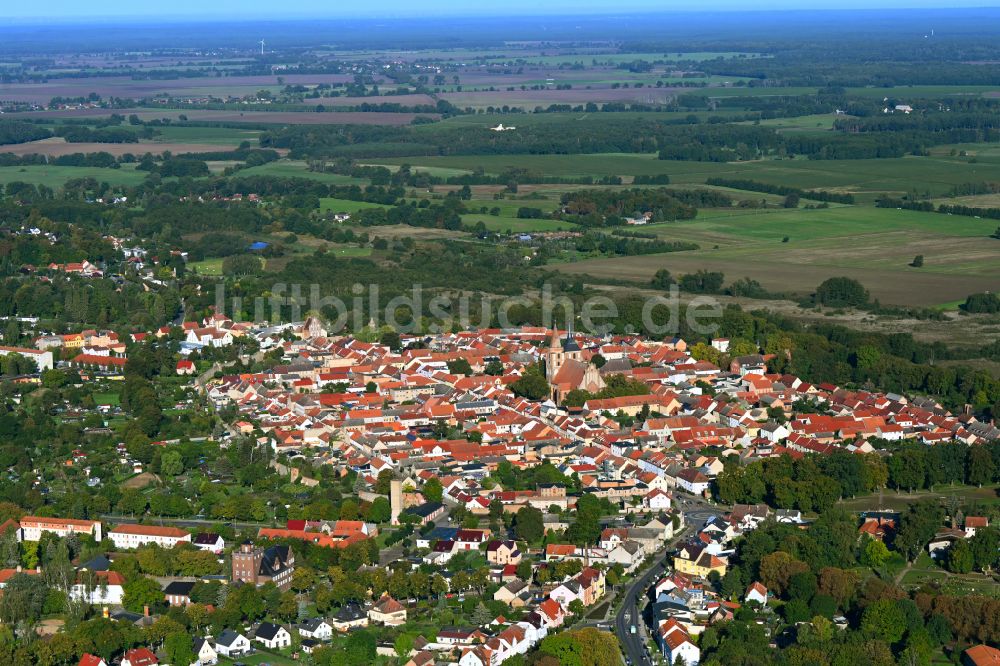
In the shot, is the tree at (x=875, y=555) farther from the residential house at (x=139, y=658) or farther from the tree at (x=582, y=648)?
the residential house at (x=139, y=658)

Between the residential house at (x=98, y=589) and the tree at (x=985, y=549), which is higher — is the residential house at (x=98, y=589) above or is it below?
below

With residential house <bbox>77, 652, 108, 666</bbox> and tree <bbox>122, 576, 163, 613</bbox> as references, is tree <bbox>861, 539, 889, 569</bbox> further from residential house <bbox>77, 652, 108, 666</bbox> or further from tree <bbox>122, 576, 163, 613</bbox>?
residential house <bbox>77, 652, 108, 666</bbox>

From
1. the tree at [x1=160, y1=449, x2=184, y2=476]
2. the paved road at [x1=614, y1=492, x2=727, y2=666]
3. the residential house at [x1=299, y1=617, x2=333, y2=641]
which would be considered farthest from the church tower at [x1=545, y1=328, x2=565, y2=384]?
the residential house at [x1=299, y1=617, x2=333, y2=641]

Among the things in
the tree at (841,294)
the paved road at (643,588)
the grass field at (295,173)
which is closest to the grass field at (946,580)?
the paved road at (643,588)

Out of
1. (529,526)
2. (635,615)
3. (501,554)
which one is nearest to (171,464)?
(529,526)

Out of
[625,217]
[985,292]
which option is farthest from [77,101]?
[985,292]
